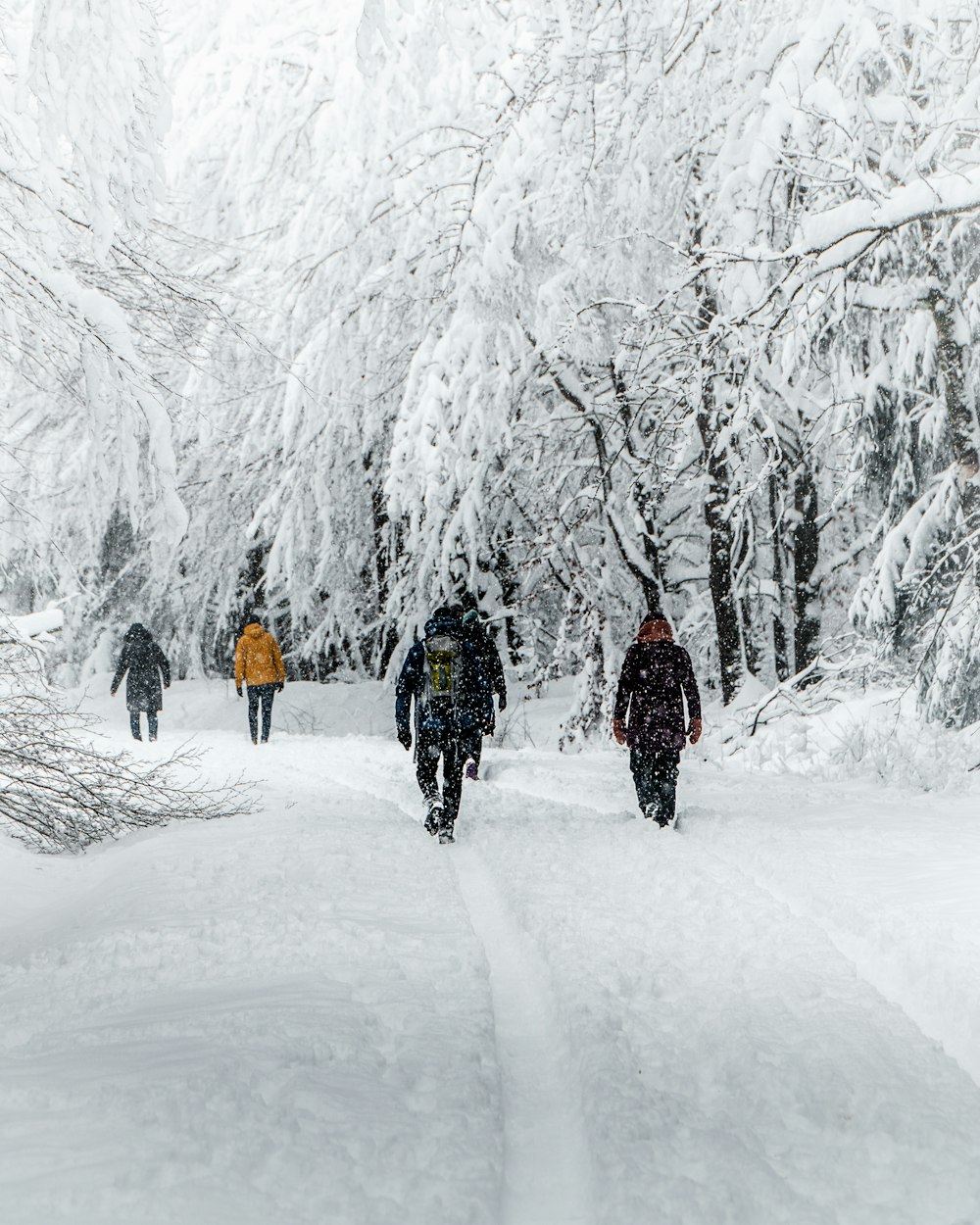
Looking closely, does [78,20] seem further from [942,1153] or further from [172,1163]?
[942,1153]

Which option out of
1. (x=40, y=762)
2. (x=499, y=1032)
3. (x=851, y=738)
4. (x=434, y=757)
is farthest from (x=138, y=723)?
(x=499, y=1032)

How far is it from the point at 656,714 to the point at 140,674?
10.5m

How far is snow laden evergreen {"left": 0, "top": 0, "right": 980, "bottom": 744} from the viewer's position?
497cm

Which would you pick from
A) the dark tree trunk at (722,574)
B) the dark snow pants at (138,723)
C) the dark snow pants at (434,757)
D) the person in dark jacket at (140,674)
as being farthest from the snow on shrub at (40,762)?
the dark snow pants at (138,723)

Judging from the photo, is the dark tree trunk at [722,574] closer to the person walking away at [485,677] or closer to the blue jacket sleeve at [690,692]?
the blue jacket sleeve at [690,692]

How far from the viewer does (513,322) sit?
34.1ft

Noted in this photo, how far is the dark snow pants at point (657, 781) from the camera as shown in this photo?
26.9ft

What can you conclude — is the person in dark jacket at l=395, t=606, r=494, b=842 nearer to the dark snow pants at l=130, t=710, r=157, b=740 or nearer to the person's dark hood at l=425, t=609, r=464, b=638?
the person's dark hood at l=425, t=609, r=464, b=638

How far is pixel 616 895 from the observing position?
18.8ft

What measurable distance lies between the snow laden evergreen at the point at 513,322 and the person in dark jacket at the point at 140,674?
199 centimetres

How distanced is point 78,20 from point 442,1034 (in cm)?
390

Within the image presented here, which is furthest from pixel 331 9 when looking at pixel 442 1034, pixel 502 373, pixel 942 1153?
pixel 942 1153

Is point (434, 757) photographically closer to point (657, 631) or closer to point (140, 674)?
point (657, 631)

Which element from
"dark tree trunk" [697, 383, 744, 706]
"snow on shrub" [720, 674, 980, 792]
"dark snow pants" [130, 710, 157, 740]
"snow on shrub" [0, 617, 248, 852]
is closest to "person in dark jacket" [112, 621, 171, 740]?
"dark snow pants" [130, 710, 157, 740]
